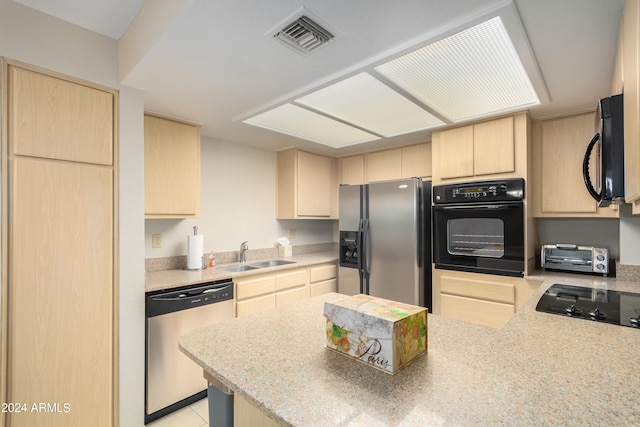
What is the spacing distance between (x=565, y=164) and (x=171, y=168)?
319 cm

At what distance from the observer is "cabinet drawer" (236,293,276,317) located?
2607 mm

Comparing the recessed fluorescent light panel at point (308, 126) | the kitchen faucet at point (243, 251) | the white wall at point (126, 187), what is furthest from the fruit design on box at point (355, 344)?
the kitchen faucet at point (243, 251)

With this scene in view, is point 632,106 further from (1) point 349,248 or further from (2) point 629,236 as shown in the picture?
(1) point 349,248

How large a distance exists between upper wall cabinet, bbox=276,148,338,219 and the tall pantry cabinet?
6.39ft

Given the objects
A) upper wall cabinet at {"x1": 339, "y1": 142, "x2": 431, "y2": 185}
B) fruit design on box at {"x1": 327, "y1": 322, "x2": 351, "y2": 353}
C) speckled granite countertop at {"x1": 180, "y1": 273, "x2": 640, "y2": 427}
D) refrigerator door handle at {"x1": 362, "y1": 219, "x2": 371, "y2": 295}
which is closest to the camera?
speckled granite countertop at {"x1": 180, "y1": 273, "x2": 640, "y2": 427}

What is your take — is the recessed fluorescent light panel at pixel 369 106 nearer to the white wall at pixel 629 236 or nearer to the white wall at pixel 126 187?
the white wall at pixel 126 187

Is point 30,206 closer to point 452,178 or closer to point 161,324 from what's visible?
point 161,324

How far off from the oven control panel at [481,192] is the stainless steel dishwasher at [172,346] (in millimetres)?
2078

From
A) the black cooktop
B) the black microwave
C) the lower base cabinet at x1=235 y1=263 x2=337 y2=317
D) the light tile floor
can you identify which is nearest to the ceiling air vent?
the black microwave

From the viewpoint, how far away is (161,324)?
2074 millimetres

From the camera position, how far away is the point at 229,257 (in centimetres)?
321

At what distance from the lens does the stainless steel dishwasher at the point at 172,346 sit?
2041 mm

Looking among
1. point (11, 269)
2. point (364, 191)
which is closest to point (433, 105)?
point (364, 191)

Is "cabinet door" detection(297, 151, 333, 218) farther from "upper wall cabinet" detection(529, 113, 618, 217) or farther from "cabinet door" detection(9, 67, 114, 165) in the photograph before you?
"upper wall cabinet" detection(529, 113, 618, 217)
